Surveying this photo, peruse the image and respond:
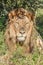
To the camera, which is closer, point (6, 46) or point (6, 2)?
point (6, 46)

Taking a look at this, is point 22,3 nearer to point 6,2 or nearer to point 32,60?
point 6,2

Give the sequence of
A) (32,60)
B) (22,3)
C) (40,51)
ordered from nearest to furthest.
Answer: (32,60) < (40,51) < (22,3)

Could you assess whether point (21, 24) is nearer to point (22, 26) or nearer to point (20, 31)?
point (22, 26)

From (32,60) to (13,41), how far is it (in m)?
0.87

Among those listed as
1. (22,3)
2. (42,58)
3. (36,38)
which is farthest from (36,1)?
(42,58)

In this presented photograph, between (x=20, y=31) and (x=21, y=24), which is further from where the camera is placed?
(x=21, y=24)

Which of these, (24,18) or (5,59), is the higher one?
(24,18)

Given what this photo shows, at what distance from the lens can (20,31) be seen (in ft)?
26.8

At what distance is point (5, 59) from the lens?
7.79m

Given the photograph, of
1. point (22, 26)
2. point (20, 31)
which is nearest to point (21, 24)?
point (22, 26)

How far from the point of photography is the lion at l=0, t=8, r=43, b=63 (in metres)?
8.21

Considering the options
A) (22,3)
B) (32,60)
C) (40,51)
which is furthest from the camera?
(22,3)

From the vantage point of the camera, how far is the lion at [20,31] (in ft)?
A: 26.9

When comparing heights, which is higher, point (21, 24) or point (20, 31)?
point (21, 24)
